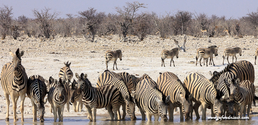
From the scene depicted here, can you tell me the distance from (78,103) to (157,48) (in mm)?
17562

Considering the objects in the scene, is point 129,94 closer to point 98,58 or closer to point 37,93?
point 37,93

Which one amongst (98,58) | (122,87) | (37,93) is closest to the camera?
(37,93)

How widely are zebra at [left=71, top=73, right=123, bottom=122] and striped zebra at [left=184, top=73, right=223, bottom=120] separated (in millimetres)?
1960

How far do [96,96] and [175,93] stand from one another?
1.95m

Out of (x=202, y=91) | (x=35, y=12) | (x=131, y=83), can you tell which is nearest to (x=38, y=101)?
(x=131, y=83)

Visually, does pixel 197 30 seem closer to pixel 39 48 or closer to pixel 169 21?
pixel 169 21

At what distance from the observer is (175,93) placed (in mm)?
8664

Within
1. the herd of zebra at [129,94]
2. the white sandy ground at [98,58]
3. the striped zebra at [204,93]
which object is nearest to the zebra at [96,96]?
the herd of zebra at [129,94]

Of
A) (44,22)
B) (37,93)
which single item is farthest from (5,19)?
(37,93)

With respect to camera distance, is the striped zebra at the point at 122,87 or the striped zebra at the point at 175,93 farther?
the striped zebra at the point at 122,87

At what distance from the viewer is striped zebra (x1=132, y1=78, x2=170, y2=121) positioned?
7864 millimetres

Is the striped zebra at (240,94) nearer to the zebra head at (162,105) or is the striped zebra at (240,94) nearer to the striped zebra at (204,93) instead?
the striped zebra at (204,93)

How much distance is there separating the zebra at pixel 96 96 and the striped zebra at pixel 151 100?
0.54m

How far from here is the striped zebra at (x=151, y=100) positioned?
786 cm
